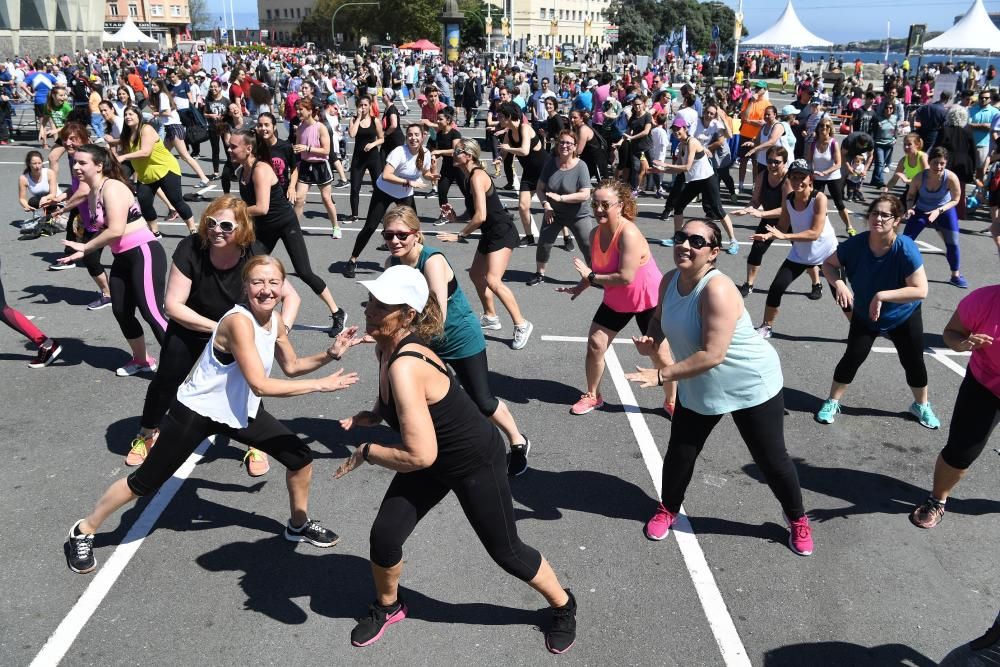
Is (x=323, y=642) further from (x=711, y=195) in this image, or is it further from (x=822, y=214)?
(x=711, y=195)

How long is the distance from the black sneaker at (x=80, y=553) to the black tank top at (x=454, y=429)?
193cm

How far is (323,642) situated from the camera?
3465 millimetres

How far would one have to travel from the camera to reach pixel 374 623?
3.46 m

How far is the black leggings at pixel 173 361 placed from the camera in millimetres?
4496

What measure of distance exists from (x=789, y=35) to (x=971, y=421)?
40745mm

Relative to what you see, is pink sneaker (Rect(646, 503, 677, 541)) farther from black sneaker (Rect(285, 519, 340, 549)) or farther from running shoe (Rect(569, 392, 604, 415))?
black sneaker (Rect(285, 519, 340, 549))

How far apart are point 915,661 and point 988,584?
0.82 m

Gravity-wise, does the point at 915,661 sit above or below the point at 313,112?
below

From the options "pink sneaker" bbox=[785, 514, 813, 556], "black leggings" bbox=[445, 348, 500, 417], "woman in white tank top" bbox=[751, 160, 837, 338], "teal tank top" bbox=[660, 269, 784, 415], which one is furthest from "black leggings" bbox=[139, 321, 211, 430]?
"woman in white tank top" bbox=[751, 160, 837, 338]

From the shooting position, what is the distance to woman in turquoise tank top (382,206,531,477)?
434 centimetres

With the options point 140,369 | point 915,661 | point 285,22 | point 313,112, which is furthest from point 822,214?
point 285,22

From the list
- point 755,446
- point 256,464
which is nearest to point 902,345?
point 755,446

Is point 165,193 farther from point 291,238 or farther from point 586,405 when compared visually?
point 586,405

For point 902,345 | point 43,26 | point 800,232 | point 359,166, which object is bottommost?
point 43,26
